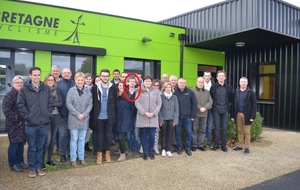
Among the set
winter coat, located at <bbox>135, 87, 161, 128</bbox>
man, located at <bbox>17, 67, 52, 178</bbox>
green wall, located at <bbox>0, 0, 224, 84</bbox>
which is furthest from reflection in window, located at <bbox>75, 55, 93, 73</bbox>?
man, located at <bbox>17, 67, 52, 178</bbox>

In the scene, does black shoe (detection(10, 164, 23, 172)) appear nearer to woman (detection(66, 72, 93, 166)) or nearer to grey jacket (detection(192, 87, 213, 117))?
woman (detection(66, 72, 93, 166))

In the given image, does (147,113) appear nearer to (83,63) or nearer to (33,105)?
(33,105)

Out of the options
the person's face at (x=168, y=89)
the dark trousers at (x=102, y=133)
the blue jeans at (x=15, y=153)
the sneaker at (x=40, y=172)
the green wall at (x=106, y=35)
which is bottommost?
the sneaker at (x=40, y=172)

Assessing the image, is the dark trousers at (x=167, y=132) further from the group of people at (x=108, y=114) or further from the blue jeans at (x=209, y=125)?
the blue jeans at (x=209, y=125)

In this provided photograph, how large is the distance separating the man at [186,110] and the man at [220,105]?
73 cm

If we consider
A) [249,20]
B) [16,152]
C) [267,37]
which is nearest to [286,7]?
[267,37]

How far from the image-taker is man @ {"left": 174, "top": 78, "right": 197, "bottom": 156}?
6941 millimetres

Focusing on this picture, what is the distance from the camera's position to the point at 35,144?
16.7 ft

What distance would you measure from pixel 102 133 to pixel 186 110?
2.21 meters

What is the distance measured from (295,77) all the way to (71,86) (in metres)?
9.37

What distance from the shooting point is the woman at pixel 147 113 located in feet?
20.8

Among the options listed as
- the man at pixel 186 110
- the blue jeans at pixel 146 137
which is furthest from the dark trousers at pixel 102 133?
the man at pixel 186 110

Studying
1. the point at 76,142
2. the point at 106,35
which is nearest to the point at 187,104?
the point at 76,142

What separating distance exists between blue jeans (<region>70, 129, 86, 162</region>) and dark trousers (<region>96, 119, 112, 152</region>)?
0.32m
